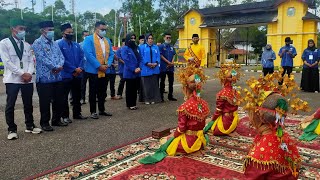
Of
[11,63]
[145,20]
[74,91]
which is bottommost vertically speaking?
[74,91]

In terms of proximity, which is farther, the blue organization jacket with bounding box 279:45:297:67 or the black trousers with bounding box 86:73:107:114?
the blue organization jacket with bounding box 279:45:297:67

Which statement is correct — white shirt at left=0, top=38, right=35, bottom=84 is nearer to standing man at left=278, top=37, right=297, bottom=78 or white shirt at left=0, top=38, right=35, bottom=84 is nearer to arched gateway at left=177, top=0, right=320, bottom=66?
standing man at left=278, top=37, right=297, bottom=78

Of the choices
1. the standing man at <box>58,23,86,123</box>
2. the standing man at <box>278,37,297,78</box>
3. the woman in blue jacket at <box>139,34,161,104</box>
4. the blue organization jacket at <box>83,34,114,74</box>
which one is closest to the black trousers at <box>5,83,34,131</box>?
the standing man at <box>58,23,86,123</box>

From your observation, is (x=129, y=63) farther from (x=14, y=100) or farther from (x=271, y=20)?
(x=271, y=20)

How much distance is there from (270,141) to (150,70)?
5.36m

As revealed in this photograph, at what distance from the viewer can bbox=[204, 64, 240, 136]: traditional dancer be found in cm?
458

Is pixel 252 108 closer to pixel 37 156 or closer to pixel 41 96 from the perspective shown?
pixel 37 156

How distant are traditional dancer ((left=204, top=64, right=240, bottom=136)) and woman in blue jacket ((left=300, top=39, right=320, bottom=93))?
551 centimetres

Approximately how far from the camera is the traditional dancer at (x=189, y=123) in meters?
3.72

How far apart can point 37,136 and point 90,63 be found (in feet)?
5.67

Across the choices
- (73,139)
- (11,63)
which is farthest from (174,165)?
(11,63)

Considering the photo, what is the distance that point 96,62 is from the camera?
5.81 m

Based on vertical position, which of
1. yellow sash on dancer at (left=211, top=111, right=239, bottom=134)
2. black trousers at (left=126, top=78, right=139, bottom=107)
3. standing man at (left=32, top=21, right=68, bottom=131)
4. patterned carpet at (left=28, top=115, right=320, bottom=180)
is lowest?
patterned carpet at (left=28, top=115, right=320, bottom=180)

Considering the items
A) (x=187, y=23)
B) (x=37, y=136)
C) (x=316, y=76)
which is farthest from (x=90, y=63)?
(x=187, y=23)
